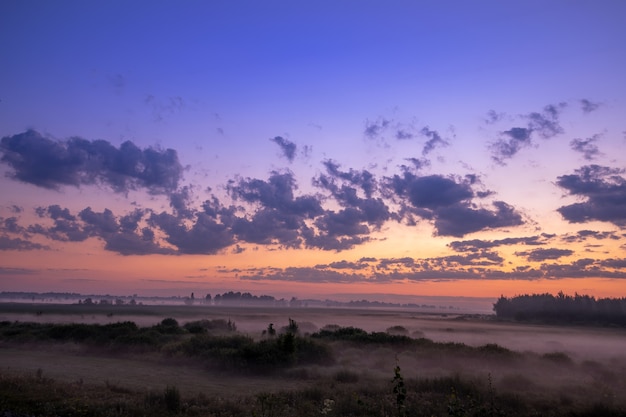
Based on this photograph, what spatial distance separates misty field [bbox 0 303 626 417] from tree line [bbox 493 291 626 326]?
78.0 m

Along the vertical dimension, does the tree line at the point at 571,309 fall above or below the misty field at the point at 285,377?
below

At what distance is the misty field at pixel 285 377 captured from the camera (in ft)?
51.4

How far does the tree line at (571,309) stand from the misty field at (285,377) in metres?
78.0

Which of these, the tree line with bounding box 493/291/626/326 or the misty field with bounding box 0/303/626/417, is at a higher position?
the misty field with bounding box 0/303/626/417

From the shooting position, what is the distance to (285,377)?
2489 centimetres

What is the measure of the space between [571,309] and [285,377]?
378ft

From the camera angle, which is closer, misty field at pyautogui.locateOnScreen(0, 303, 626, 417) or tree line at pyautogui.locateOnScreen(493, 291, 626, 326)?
misty field at pyautogui.locateOnScreen(0, 303, 626, 417)

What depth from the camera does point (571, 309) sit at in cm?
11388

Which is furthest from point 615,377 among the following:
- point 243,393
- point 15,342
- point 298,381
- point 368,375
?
point 15,342

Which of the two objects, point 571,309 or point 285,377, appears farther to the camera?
point 571,309

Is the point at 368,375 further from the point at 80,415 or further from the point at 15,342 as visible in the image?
the point at 15,342

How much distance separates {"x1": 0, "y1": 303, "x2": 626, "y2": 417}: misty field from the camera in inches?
617

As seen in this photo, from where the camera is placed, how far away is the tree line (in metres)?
102

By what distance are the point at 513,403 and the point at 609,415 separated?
343 centimetres
